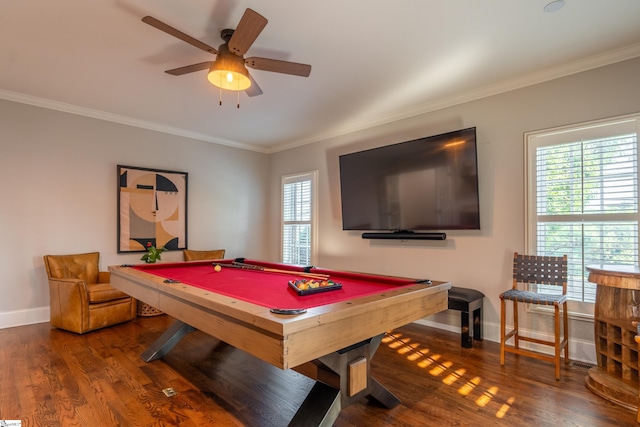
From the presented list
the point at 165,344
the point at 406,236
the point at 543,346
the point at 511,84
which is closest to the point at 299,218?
the point at 406,236

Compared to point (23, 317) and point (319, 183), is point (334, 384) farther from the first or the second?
point (23, 317)

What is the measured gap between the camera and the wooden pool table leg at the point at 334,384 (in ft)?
5.27

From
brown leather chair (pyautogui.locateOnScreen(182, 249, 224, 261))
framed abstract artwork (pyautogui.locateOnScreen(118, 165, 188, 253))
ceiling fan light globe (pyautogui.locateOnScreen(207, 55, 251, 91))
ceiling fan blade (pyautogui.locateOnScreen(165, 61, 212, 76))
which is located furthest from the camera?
brown leather chair (pyautogui.locateOnScreen(182, 249, 224, 261))

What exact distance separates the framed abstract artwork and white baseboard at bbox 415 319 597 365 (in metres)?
3.78

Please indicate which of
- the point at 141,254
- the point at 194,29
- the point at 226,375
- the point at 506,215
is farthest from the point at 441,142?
the point at 141,254

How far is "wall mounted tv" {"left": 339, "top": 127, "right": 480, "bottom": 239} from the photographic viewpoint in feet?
11.1

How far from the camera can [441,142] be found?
11.6 feet

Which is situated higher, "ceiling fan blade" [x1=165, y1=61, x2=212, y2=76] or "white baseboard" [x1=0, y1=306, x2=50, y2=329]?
"ceiling fan blade" [x1=165, y1=61, x2=212, y2=76]

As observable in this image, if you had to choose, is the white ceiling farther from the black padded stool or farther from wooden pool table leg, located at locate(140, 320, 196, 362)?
wooden pool table leg, located at locate(140, 320, 196, 362)

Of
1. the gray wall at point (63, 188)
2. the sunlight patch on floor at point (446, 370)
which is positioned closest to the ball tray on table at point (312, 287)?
the sunlight patch on floor at point (446, 370)

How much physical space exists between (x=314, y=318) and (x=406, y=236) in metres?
2.80

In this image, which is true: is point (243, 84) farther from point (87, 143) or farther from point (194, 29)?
point (87, 143)

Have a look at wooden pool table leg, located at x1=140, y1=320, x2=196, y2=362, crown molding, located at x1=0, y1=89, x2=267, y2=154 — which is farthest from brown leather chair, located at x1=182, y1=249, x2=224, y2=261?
wooden pool table leg, located at x1=140, y1=320, x2=196, y2=362

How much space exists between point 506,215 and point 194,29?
323 centimetres
